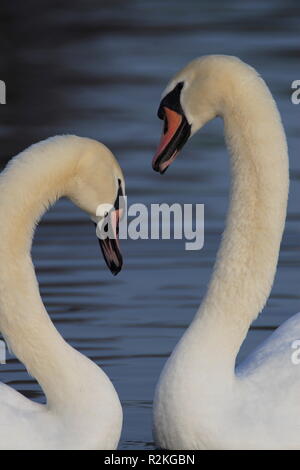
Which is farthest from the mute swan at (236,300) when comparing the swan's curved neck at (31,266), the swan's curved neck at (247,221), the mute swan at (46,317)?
the swan's curved neck at (31,266)

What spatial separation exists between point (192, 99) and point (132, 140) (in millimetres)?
6136

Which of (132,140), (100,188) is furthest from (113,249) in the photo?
(132,140)

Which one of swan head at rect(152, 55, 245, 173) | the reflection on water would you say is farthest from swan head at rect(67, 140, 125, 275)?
the reflection on water

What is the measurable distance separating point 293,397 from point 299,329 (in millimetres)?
660

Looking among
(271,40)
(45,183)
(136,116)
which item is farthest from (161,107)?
(271,40)

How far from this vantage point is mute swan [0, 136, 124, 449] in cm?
849

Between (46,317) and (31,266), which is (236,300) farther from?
(31,266)

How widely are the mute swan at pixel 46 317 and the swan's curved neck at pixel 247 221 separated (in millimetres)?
661

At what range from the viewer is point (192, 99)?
30.2 feet

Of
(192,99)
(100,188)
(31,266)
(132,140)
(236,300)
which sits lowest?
(132,140)

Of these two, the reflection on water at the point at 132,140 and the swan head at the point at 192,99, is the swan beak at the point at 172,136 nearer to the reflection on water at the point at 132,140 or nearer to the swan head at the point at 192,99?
the swan head at the point at 192,99

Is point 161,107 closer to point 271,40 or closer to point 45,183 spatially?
point 45,183

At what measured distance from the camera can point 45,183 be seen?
853 centimetres

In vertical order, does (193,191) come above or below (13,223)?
below
